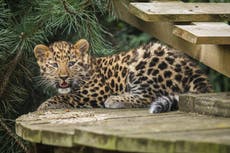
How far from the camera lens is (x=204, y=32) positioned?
5.47 meters

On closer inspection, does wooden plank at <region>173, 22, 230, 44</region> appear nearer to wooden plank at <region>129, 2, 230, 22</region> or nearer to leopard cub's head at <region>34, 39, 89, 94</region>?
wooden plank at <region>129, 2, 230, 22</region>

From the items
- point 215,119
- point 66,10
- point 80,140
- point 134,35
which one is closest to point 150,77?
point 66,10

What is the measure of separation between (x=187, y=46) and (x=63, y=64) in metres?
1.13

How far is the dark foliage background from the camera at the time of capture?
6.82m

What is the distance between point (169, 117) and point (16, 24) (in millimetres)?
2684

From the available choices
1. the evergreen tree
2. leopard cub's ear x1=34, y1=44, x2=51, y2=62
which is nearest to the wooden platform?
leopard cub's ear x1=34, y1=44, x2=51, y2=62

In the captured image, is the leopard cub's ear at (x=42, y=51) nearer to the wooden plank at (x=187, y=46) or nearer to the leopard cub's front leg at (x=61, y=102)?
the leopard cub's front leg at (x=61, y=102)

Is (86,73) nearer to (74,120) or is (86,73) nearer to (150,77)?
(150,77)

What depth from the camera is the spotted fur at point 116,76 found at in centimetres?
625

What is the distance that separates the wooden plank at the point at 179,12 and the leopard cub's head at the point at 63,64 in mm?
709

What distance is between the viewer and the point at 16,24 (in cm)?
722

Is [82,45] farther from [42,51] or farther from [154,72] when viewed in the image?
[154,72]

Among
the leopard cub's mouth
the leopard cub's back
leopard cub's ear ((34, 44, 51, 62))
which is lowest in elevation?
the leopard cub's mouth

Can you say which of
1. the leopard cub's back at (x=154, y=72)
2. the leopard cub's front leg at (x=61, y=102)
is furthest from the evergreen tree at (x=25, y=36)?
the leopard cub's front leg at (x=61, y=102)
